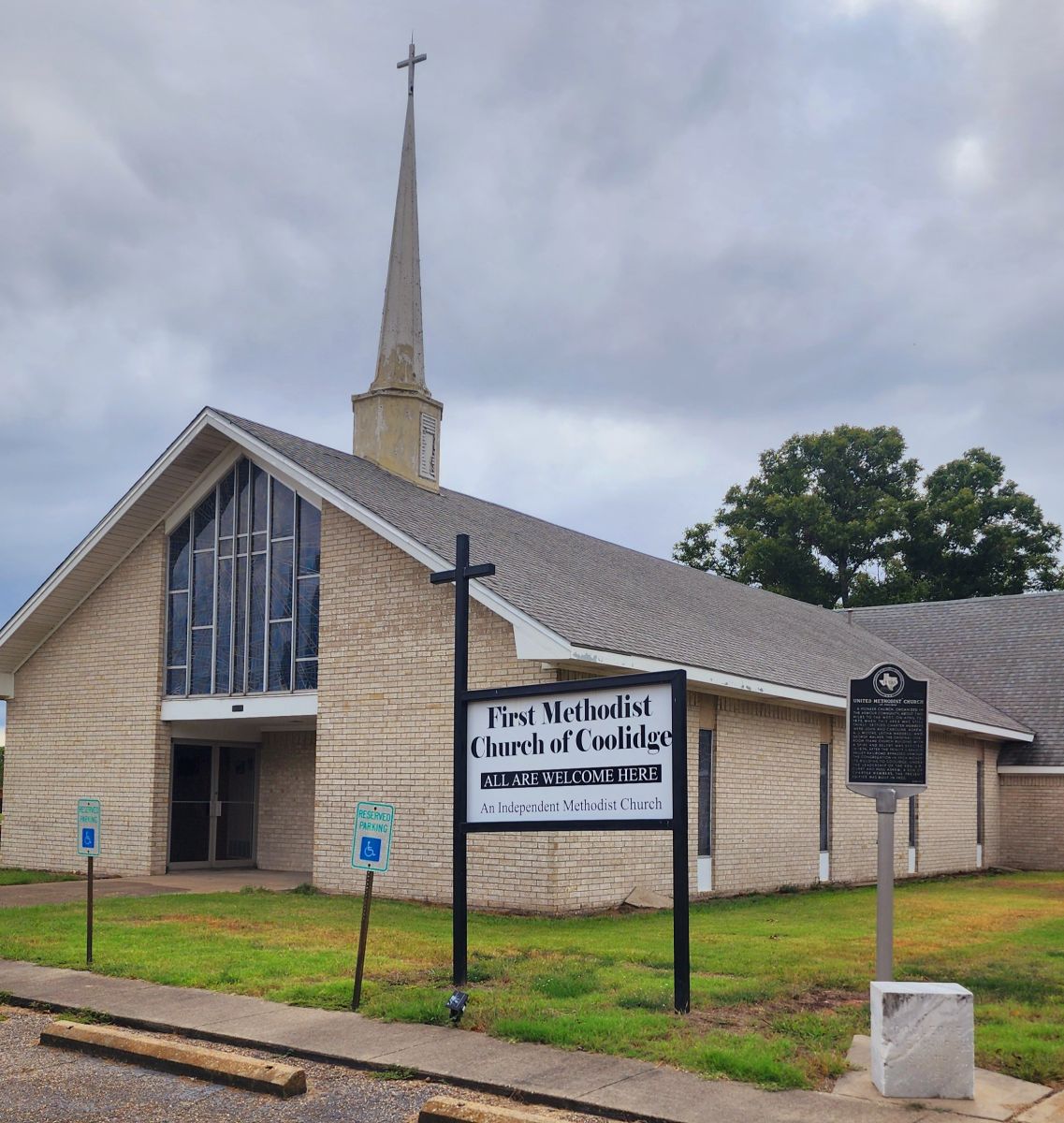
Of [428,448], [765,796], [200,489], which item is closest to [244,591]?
[200,489]

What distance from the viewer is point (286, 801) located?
854 inches

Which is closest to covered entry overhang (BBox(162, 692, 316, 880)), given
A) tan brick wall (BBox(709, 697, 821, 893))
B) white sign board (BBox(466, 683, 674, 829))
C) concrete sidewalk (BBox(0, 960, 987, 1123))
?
tan brick wall (BBox(709, 697, 821, 893))

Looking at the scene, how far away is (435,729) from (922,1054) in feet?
33.1

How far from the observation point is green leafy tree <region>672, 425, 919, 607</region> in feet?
171

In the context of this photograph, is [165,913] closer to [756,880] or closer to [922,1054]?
[756,880]

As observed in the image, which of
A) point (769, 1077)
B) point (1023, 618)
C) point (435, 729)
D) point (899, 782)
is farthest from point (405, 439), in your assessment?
point (1023, 618)

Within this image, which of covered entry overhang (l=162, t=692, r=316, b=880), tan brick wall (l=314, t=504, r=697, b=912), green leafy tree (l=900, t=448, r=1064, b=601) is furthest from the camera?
green leafy tree (l=900, t=448, r=1064, b=601)

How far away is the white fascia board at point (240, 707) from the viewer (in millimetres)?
18234

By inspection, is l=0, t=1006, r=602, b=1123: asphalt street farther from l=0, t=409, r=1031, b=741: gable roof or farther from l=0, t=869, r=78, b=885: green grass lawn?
l=0, t=869, r=78, b=885: green grass lawn

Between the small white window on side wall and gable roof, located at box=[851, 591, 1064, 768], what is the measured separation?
14.9 meters

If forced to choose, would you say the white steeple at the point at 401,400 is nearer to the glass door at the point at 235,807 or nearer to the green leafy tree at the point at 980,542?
the glass door at the point at 235,807

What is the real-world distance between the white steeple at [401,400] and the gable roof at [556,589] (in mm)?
479

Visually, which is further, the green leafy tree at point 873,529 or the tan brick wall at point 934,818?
the green leafy tree at point 873,529

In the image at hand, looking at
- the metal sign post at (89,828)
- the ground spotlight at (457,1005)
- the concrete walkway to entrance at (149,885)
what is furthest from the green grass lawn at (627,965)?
the concrete walkway to entrance at (149,885)
